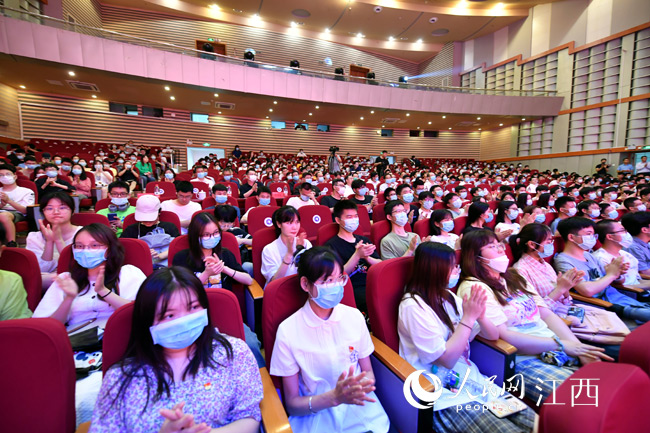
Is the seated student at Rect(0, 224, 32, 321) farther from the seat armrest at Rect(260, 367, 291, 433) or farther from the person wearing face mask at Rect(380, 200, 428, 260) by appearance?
the person wearing face mask at Rect(380, 200, 428, 260)

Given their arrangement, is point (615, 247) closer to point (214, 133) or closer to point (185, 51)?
point (185, 51)

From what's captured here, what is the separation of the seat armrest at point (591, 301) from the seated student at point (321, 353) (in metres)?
1.94

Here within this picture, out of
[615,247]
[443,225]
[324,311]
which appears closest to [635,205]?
[615,247]

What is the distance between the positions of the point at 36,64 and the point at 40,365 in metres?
12.2

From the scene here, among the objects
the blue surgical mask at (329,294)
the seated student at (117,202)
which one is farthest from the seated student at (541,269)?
the seated student at (117,202)

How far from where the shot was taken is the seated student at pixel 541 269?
80.4 inches

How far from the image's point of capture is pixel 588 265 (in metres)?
2.53

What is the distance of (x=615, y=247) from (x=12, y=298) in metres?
4.43

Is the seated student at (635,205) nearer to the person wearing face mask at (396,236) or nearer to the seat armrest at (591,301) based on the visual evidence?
the seat armrest at (591,301)

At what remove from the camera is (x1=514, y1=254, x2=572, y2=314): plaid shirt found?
2.09m

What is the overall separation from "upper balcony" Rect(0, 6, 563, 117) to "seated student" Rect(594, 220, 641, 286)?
38.7 feet

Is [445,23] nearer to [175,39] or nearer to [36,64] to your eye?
[175,39]

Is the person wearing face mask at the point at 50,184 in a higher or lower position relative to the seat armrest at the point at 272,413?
higher

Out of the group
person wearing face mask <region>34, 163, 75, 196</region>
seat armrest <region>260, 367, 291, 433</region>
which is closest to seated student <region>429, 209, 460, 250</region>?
seat armrest <region>260, 367, 291, 433</region>
